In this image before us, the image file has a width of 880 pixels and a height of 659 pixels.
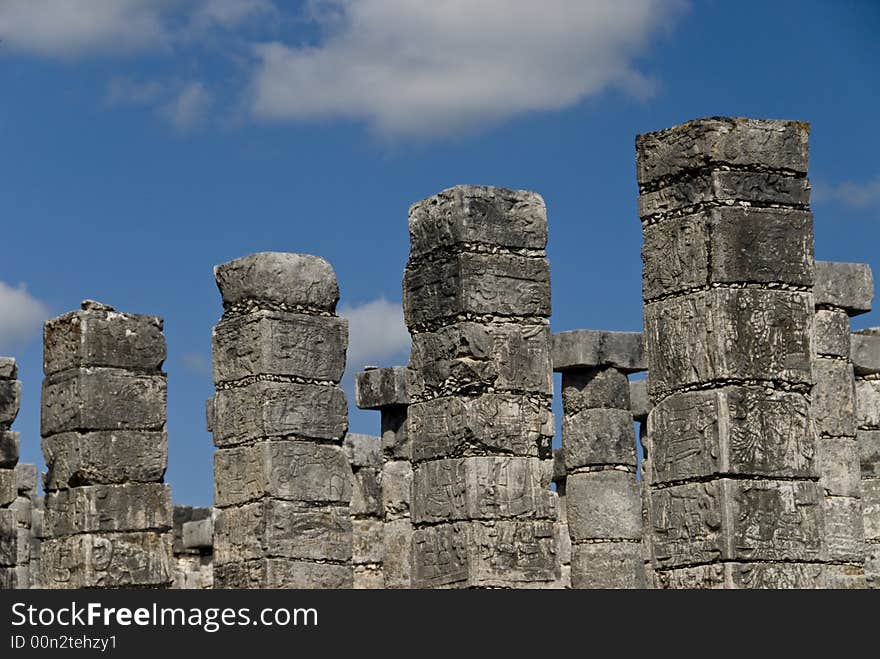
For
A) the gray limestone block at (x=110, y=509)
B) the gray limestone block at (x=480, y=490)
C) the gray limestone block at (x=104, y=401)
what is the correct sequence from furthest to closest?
the gray limestone block at (x=104, y=401)
the gray limestone block at (x=110, y=509)
the gray limestone block at (x=480, y=490)

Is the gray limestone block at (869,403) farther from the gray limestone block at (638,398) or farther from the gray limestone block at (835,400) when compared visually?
the gray limestone block at (638,398)

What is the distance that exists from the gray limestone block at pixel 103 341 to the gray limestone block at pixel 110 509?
128 cm

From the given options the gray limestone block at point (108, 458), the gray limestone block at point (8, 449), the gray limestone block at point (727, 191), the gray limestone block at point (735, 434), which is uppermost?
the gray limestone block at point (727, 191)

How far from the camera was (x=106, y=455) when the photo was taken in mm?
18875

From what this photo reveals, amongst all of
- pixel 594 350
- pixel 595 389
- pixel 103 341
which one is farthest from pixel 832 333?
pixel 103 341

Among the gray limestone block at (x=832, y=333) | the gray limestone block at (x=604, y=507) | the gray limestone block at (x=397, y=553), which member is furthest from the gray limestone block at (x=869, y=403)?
the gray limestone block at (x=397, y=553)

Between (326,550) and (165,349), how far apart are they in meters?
3.12

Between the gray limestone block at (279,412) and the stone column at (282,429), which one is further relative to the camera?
the gray limestone block at (279,412)

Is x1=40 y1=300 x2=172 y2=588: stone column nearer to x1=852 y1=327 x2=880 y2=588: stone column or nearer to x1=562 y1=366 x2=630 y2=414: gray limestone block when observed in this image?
x1=562 y1=366 x2=630 y2=414: gray limestone block

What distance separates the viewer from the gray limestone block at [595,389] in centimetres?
2239

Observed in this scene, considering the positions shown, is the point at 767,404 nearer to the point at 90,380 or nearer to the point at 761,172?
the point at 761,172

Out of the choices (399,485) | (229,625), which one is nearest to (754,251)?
(229,625)

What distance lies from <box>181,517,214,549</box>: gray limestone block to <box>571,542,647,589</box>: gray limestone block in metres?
7.10

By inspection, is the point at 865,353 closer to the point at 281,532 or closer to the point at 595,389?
the point at 595,389
